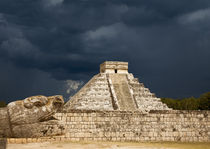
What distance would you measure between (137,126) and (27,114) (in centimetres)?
567

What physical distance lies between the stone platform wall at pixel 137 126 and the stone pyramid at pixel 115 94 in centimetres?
1645

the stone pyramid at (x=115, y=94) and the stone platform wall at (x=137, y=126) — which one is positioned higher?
the stone pyramid at (x=115, y=94)

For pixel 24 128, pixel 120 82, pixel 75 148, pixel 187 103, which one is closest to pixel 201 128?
pixel 75 148

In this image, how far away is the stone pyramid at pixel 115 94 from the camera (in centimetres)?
3063

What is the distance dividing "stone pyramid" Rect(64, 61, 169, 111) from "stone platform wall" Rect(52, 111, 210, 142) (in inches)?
648

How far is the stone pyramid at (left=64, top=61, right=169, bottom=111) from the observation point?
100ft

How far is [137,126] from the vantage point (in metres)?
12.1

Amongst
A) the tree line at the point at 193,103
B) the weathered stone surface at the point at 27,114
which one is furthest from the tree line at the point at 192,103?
the weathered stone surface at the point at 27,114

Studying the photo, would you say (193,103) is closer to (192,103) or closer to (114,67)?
(192,103)

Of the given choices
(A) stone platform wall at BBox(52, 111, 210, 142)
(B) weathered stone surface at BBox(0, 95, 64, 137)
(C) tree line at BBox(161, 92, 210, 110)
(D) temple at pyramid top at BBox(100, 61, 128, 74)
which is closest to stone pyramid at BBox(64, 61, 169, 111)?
(D) temple at pyramid top at BBox(100, 61, 128, 74)

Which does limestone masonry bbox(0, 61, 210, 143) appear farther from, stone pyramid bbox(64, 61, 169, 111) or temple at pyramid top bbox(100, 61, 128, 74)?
temple at pyramid top bbox(100, 61, 128, 74)

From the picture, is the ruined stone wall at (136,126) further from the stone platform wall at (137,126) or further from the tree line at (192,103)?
the tree line at (192,103)

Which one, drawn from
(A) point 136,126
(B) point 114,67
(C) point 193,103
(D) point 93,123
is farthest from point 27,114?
(C) point 193,103

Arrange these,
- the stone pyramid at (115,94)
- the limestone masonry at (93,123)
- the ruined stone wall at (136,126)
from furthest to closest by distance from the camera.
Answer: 1. the stone pyramid at (115,94)
2. the ruined stone wall at (136,126)
3. the limestone masonry at (93,123)
